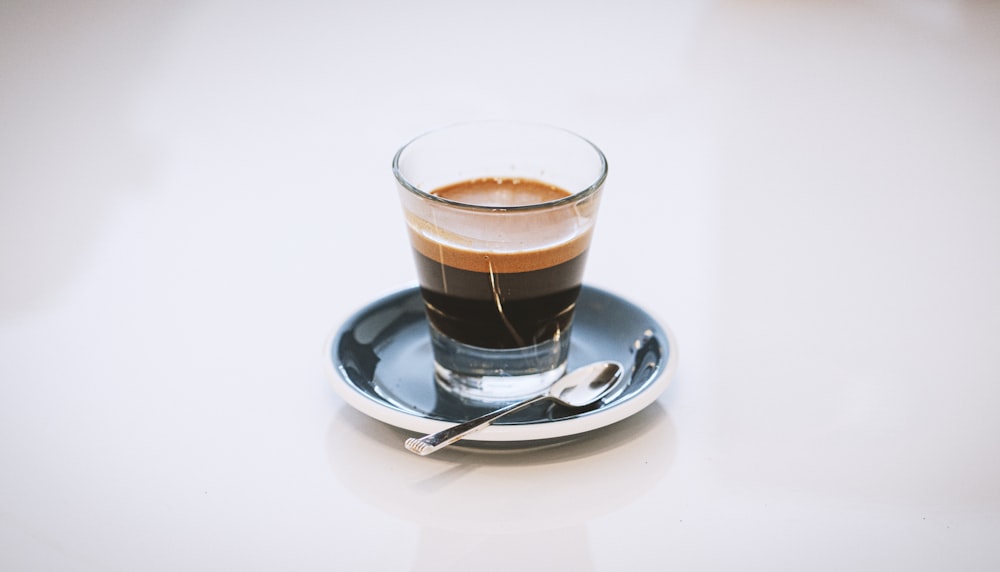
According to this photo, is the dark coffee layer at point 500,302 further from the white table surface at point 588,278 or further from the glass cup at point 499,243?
the white table surface at point 588,278

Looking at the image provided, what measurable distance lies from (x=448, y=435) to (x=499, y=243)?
0.56 ft

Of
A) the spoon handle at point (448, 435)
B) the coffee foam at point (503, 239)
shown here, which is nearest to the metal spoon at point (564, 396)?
the spoon handle at point (448, 435)

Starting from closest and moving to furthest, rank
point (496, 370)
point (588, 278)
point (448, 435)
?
point (448, 435), point (496, 370), point (588, 278)

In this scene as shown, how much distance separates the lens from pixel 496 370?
0.91 metres

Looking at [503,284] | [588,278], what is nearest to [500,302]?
[503,284]

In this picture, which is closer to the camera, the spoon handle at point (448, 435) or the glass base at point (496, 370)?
the spoon handle at point (448, 435)

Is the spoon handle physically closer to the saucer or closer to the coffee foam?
the saucer

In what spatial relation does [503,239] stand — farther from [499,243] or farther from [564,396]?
[564,396]

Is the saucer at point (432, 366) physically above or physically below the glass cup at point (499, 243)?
below

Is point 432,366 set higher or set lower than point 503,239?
lower

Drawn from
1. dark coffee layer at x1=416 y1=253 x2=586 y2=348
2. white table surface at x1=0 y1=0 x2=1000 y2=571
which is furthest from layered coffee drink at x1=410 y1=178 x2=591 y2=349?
white table surface at x1=0 y1=0 x2=1000 y2=571

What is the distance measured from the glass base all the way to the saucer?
0.02 meters

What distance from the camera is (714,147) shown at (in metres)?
1.66

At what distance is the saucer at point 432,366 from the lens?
820 millimetres
